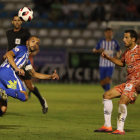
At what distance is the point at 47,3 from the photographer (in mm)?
21125

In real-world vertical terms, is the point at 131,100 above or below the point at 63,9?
below

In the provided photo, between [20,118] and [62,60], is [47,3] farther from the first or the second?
[20,118]

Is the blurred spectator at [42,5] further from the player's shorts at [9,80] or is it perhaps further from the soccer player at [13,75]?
the player's shorts at [9,80]

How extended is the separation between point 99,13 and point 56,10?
238 centimetres

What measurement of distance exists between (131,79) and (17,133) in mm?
1737

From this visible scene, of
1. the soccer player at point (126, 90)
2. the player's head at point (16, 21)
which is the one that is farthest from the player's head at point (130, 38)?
the player's head at point (16, 21)

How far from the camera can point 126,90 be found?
5133 millimetres

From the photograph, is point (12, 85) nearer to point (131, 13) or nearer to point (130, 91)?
point (130, 91)

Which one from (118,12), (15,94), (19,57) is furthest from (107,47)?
(118,12)

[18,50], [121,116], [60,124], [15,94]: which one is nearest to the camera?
[121,116]

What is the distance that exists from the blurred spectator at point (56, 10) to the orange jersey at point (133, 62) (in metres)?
15.4

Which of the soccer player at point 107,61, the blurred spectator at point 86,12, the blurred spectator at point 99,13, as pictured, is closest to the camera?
the soccer player at point 107,61

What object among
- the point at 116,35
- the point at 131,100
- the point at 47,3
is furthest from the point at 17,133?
the point at 47,3

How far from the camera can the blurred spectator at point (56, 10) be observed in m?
20.5
